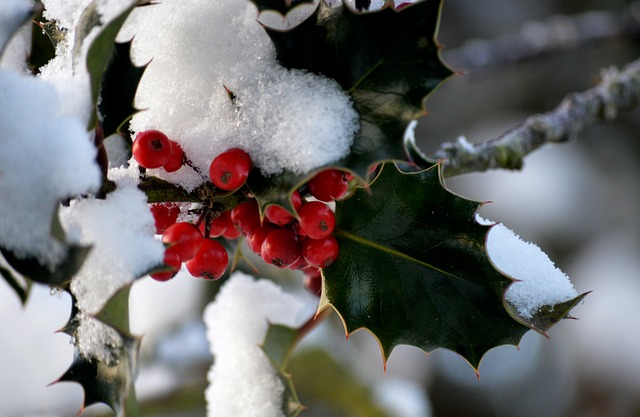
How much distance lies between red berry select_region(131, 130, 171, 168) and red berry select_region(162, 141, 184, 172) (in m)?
0.02

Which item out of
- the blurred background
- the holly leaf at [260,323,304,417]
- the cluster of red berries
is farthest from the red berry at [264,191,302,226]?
the blurred background

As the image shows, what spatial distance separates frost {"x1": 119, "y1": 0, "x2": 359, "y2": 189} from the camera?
60 centimetres

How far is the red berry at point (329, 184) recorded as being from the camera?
0.68 meters

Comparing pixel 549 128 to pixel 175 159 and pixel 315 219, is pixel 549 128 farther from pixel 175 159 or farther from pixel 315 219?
pixel 175 159

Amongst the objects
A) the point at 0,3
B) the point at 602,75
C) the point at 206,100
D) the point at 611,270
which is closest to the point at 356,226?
the point at 206,100

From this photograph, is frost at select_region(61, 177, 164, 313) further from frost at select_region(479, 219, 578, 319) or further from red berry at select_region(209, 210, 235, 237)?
frost at select_region(479, 219, 578, 319)

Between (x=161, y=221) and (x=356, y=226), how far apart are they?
232 mm

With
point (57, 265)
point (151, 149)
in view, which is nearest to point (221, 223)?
point (151, 149)

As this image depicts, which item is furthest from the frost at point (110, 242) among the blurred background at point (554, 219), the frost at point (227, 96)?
the blurred background at point (554, 219)

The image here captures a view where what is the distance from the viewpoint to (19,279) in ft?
1.94

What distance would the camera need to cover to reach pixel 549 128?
1156mm

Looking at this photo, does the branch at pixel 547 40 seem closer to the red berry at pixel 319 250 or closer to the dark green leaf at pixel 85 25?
the red berry at pixel 319 250

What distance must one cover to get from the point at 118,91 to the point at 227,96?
114mm

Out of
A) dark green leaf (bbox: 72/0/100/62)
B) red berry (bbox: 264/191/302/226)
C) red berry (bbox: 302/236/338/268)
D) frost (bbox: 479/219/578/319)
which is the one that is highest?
dark green leaf (bbox: 72/0/100/62)
